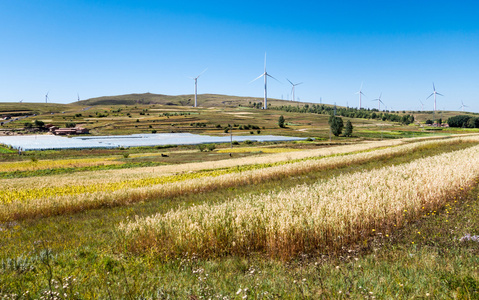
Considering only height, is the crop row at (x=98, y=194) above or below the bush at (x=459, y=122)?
below

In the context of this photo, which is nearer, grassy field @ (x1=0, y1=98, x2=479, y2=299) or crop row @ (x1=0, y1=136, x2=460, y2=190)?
grassy field @ (x1=0, y1=98, x2=479, y2=299)

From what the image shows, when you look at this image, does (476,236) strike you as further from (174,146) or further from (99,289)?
(174,146)

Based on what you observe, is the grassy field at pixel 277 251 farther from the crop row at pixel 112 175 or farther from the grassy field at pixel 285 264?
the crop row at pixel 112 175

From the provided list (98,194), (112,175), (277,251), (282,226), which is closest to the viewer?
(277,251)

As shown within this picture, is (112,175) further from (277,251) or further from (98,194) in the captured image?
(277,251)

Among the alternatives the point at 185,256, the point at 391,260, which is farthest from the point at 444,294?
the point at 185,256

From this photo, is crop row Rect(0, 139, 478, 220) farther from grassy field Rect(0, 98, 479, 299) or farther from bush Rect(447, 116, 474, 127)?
bush Rect(447, 116, 474, 127)

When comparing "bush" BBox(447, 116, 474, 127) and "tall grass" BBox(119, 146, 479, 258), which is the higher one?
"bush" BBox(447, 116, 474, 127)

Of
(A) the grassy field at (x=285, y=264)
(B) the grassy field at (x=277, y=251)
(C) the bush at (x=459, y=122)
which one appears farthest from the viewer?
(C) the bush at (x=459, y=122)

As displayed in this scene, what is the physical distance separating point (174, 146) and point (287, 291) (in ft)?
332

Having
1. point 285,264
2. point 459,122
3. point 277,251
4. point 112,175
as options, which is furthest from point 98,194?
point 459,122

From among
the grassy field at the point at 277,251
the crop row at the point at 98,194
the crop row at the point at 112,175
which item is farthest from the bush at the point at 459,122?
the grassy field at the point at 277,251

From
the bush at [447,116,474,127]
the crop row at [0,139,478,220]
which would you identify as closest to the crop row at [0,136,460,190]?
the crop row at [0,139,478,220]

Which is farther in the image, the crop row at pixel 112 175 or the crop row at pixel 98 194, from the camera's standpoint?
the crop row at pixel 112 175
